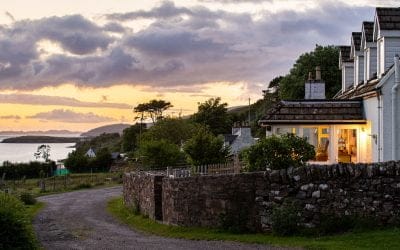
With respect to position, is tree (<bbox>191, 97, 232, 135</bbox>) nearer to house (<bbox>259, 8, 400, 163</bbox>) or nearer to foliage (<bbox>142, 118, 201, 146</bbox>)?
foliage (<bbox>142, 118, 201, 146</bbox>)

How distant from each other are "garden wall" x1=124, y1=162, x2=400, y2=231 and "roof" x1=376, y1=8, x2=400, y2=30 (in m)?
7.58

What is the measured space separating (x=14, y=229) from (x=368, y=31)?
16.9 metres

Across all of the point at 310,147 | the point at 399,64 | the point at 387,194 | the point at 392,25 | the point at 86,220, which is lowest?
the point at 86,220

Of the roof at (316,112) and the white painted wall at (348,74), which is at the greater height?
the white painted wall at (348,74)

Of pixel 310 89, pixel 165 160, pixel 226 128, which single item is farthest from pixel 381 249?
pixel 226 128

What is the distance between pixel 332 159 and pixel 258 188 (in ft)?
22.8

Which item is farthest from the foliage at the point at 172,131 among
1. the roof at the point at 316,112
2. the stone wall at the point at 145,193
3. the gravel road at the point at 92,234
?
the roof at the point at 316,112

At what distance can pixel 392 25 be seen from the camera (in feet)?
73.5

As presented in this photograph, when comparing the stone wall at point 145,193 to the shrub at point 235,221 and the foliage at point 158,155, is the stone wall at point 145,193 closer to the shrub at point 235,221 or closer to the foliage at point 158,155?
the shrub at point 235,221

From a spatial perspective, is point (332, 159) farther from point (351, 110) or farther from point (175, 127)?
point (175, 127)

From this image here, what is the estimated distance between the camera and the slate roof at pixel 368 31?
2455 cm

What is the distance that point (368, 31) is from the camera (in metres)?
24.7

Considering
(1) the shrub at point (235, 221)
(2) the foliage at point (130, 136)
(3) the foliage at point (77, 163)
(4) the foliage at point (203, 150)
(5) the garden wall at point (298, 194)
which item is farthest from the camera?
(2) the foliage at point (130, 136)

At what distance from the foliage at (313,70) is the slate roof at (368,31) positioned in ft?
77.4
